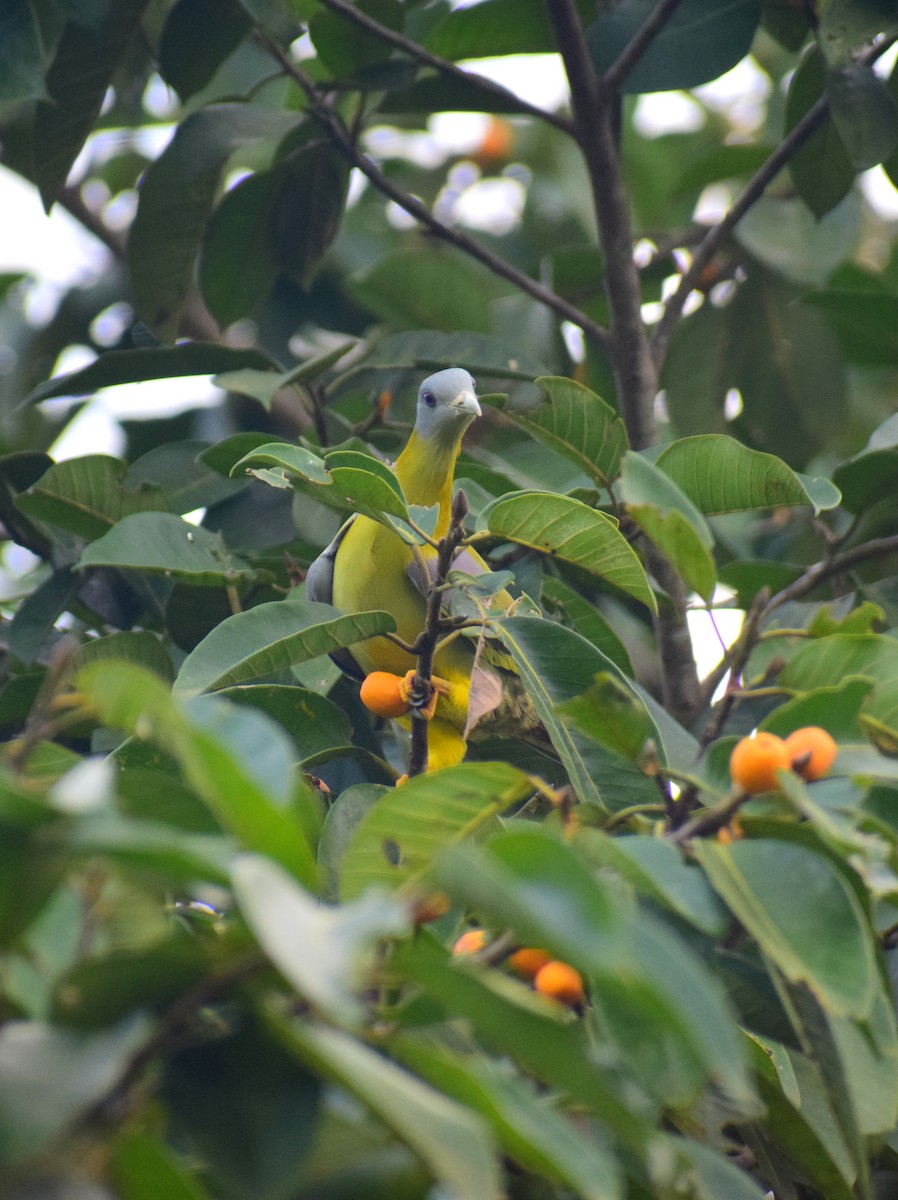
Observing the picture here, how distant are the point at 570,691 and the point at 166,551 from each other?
816 mm

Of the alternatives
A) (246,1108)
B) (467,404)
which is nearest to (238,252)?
(467,404)

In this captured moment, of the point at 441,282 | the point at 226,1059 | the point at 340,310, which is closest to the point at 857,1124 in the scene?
the point at 226,1059

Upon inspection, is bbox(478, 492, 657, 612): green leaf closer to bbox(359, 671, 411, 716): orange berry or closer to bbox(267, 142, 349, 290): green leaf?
bbox(359, 671, 411, 716): orange berry

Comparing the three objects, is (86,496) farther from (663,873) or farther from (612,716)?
(663,873)

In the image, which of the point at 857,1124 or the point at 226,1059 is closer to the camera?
the point at 226,1059

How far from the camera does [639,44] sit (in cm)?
261

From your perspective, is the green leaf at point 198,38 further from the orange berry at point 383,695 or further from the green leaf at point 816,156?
the orange berry at point 383,695

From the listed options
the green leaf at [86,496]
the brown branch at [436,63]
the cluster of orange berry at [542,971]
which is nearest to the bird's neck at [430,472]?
the green leaf at [86,496]

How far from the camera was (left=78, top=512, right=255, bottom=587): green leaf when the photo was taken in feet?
6.71

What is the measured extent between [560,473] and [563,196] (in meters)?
2.15

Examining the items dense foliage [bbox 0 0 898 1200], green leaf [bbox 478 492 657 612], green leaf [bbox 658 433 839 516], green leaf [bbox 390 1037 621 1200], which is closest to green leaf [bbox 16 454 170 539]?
dense foliage [bbox 0 0 898 1200]

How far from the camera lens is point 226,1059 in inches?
37.6

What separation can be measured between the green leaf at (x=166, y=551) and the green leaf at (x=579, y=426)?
0.60 meters

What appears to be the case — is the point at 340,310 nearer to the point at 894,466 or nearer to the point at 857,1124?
the point at 894,466
